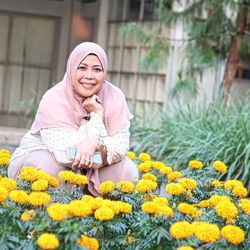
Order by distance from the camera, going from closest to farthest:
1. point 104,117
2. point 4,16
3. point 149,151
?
point 104,117, point 149,151, point 4,16

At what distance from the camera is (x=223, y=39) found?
910 centimetres

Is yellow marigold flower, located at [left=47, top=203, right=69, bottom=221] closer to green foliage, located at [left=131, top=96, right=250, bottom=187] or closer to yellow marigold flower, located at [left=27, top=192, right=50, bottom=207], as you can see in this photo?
yellow marigold flower, located at [left=27, top=192, right=50, bottom=207]

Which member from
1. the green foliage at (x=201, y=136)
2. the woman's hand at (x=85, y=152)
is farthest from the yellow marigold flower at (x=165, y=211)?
the green foliage at (x=201, y=136)

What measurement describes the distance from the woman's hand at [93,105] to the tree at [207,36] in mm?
4728

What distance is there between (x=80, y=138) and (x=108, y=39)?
7.51 metres

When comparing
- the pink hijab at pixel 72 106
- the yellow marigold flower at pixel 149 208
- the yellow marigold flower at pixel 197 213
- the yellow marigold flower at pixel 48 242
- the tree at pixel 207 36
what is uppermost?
the tree at pixel 207 36

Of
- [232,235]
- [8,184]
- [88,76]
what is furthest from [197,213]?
[88,76]

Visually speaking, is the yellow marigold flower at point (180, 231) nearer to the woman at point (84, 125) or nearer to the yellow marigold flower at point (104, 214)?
the yellow marigold flower at point (104, 214)

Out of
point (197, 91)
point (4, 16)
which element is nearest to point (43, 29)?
point (4, 16)

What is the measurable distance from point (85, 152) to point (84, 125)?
292mm

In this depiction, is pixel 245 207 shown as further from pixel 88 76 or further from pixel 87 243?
pixel 88 76

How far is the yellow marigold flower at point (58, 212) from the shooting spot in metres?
2.58

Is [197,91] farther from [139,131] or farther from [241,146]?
[241,146]

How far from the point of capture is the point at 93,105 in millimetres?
4152
